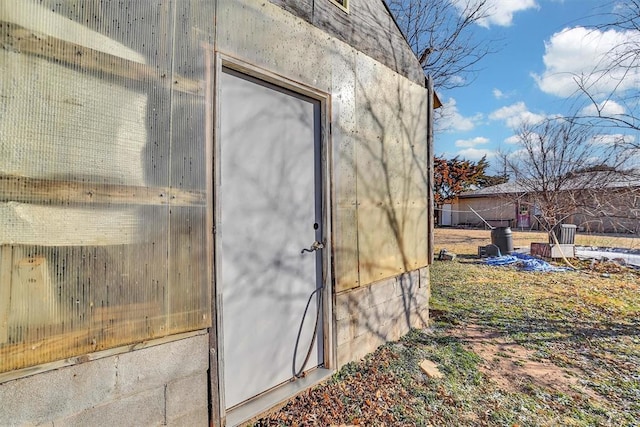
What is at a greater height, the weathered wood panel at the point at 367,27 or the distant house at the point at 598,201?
the weathered wood panel at the point at 367,27

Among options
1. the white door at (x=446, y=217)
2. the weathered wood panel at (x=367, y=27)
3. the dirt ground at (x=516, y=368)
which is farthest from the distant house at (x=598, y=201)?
the white door at (x=446, y=217)

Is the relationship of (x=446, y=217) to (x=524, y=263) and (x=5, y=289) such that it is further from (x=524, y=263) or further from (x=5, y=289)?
(x=5, y=289)

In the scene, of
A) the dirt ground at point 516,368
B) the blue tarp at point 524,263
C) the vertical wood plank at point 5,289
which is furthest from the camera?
the blue tarp at point 524,263

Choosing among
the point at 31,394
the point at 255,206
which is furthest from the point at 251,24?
the point at 31,394

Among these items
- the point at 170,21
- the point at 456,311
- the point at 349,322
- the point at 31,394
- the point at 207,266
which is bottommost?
the point at 456,311

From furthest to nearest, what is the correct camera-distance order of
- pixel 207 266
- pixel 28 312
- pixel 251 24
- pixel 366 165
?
1. pixel 366 165
2. pixel 251 24
3. pixel 207 266
4. pixel 28 312

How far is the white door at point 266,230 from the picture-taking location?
2.13 meters

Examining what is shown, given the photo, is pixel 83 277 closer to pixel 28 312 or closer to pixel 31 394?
pixel 28 312

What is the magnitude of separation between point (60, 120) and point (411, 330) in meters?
3.69

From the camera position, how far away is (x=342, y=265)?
2.83 metres

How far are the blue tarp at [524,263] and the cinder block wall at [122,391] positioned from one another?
8.83 m

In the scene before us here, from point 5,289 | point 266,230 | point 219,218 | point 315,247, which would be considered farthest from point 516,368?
point 5,289

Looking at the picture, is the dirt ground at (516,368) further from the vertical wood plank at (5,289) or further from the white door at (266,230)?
the vertical wood plank at (5,289)

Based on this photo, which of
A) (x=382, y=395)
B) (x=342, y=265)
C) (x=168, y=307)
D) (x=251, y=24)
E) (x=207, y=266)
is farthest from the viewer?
(x=342, y=265)
